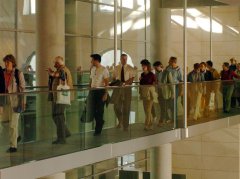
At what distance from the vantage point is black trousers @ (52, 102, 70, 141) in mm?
14195

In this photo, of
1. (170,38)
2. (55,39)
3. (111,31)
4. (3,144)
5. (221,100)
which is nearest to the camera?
(3,144)

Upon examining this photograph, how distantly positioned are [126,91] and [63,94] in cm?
319

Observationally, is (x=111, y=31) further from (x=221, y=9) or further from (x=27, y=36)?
(x=221, y=9)

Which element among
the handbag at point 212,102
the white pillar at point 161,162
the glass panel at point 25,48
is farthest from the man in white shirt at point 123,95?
the white pillar at point 161,162

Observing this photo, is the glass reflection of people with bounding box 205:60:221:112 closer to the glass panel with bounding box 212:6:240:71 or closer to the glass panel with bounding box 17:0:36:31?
the glass panel with bounding box 17:0:36:31

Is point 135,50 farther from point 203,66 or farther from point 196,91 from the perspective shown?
point 196,91

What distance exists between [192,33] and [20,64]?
16286mm

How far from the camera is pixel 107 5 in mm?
27938

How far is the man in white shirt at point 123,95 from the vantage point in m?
16.9

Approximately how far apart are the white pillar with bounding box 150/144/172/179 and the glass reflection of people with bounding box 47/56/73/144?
10484 mm

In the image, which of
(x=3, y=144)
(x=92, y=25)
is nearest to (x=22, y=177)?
(x=3, y=144)

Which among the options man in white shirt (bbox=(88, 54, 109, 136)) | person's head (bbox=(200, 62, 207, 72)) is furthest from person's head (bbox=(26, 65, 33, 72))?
man in white shirt (bbox=(88, 54, 109, 136))

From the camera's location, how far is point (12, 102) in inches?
504

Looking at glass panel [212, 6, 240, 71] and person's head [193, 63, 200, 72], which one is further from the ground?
glass panel [212, 6, 240, 71]
